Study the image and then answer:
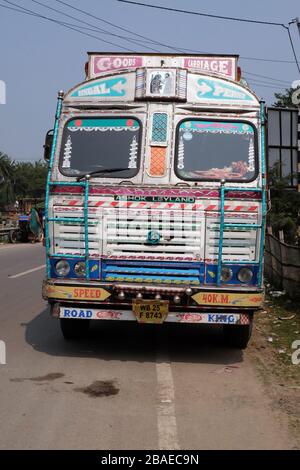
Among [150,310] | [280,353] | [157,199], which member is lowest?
[280,353]

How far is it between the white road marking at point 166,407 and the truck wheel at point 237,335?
2.94 feet

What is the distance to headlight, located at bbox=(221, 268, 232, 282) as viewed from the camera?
21.9ft

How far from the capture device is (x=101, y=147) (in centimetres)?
701

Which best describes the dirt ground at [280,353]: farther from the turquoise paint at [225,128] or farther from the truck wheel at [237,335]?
the turquoise paint at [225,128]

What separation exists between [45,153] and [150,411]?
12.0ft

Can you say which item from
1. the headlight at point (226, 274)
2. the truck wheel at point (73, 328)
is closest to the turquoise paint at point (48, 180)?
the truck wheel at point (73, 328)

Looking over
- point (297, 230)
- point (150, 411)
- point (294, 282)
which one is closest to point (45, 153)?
point (150, 411)

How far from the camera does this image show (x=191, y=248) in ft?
21.9

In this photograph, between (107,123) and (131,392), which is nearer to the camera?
(131,392)

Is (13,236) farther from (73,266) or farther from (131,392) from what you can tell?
(131,392)

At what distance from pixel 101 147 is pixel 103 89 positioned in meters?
0.70

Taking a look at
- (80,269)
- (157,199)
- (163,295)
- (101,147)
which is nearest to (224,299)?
(163,295)

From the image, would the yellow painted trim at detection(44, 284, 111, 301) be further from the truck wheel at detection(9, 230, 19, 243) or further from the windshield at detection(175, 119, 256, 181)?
the truck wheel at detection(9, 230, 19, 243)

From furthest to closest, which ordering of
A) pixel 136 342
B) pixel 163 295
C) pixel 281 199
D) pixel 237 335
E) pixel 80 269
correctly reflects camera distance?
pixel 281 199, pixel 136 342, pixel 237 335, pixel 80 269, pixel 163 295
